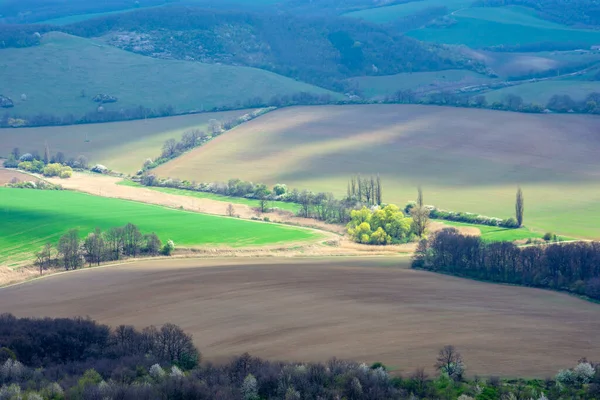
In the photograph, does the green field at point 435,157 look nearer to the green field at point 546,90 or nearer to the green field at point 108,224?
the green field at point 108,224

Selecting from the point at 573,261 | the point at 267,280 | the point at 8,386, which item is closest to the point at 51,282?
the point at 267,280

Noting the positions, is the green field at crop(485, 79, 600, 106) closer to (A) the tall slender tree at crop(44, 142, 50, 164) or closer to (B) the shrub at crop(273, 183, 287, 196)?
(B) the shrub at crop(273, 183, 287, 196)

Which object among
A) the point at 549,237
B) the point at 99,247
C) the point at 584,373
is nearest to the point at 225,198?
the point at 99,247

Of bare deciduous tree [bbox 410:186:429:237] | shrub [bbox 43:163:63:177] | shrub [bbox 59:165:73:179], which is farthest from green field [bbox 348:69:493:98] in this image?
bare deciduous tree [bbox 410:186:429:237]

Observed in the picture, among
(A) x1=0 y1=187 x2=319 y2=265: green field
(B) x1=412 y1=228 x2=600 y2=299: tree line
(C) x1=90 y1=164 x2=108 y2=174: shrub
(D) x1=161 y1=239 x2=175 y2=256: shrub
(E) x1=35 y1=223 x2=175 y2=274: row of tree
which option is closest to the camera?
(B) x1=412 y1=228 x2=600 y2=299: tree line

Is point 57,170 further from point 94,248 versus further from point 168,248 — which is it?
point 94,248
